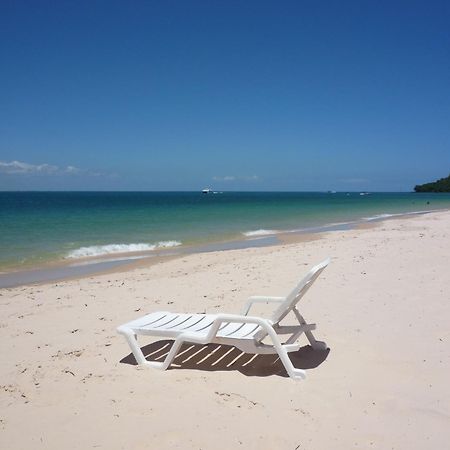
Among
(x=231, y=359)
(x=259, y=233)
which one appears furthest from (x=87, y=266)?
(x=259, y=233)

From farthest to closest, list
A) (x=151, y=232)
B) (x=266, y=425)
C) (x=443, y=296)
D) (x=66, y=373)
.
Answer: (x=151, y=232), (x=443, y=296), (x=66, y=373), (x=266, y=425)

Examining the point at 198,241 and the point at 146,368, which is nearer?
the point at 146,368

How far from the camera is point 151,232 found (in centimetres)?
2166

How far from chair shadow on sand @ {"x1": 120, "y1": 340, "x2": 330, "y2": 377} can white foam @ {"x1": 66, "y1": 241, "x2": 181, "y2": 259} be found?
10.5 m

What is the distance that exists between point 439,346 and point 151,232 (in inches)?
717

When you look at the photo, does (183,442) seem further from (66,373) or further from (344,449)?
(66,373)

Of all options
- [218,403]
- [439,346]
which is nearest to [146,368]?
[218,403]

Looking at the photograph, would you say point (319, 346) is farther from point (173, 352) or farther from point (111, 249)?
point (111, 249)

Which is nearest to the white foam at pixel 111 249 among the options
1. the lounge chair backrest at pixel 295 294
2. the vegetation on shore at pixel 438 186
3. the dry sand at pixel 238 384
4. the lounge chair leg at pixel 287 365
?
the dry sand at pixel 238 384

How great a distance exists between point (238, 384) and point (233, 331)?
575 mm

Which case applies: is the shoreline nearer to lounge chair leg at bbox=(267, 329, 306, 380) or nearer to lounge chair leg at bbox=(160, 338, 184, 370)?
lounge chair leg at bbox=(160, 338, 184, 370)

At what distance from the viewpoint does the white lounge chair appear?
12.6 feet

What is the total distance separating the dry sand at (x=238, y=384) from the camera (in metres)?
2.92

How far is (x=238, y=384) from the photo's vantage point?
369 cm
